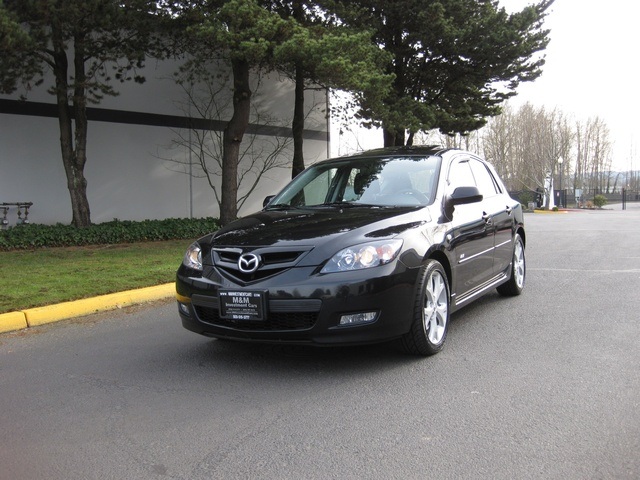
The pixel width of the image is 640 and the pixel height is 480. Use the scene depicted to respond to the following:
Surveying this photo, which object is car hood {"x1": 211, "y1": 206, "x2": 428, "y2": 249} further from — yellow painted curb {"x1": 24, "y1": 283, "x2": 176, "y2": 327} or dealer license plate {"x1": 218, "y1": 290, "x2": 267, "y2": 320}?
yellow painted curb {"x1": 24, "y1": 283, "x2": 176, "y2": 327}

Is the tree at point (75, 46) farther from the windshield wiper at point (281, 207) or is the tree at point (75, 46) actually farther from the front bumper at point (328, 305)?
the front bumper at point (328, 305)

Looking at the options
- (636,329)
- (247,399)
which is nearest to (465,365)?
(247,399)

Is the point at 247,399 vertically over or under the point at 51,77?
under

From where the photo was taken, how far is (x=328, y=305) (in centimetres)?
399

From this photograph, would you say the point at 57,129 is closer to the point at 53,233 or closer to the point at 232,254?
the point at 53,233

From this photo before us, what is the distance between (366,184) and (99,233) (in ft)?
29.8

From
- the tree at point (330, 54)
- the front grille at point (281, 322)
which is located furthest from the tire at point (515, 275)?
the tree at point (330, 54)

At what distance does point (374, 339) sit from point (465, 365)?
2.70 feet

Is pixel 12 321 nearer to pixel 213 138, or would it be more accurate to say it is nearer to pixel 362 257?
pixel 362 257

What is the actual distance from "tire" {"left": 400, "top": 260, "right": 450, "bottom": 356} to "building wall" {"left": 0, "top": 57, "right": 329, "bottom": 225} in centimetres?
1253

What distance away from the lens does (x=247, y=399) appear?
381cm

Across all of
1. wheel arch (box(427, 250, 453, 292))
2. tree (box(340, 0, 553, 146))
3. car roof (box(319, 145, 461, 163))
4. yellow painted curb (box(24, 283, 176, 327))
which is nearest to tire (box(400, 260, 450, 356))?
wheel arch (box(427, 250, 453, 292))

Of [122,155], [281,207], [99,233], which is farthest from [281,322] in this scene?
[122,155]

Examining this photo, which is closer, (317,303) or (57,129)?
(317,303)
